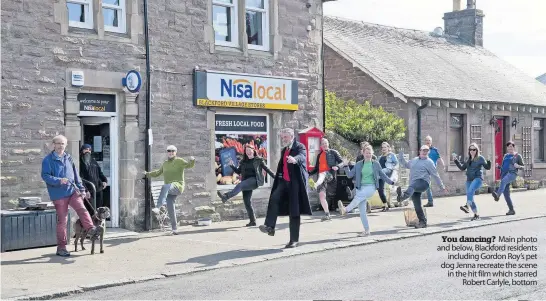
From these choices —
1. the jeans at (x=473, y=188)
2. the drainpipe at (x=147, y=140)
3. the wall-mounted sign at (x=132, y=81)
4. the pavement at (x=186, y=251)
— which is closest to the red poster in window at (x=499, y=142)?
the pavement at (x=186, y=251)

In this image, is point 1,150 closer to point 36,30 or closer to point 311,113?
point 36,30

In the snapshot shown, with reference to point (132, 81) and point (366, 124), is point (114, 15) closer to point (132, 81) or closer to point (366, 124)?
point (132, 81)

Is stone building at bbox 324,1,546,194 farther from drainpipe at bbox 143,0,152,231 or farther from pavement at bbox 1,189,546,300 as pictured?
drainpipe at bbox 143,0,152,231

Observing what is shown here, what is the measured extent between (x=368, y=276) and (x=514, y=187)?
18.7 metres

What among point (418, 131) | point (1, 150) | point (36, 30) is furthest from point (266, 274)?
point (418, 131)

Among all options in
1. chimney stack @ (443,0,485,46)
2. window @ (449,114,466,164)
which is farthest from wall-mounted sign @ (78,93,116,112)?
chimney stack @ (443,0,485,46)

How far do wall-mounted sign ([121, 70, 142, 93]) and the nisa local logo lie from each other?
2.20m

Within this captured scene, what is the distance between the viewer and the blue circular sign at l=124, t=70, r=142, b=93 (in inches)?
565

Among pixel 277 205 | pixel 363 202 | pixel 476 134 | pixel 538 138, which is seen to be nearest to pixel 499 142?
pixel 476 134

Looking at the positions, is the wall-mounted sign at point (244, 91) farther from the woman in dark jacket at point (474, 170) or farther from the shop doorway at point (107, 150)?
the woman in dark jacket at point (474, 170)

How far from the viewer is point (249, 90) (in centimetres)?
1662

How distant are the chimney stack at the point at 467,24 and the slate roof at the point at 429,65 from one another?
67cm

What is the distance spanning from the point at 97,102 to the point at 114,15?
5.82 feet

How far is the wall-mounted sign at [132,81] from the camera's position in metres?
14.3
